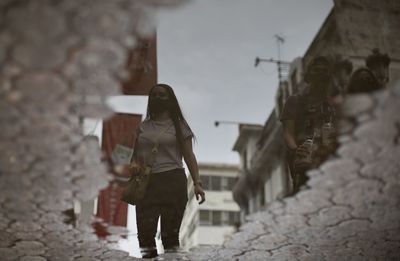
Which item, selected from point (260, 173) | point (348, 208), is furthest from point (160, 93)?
point (260, 173)

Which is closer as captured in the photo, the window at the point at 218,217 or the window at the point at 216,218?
the window at the point at 216,218

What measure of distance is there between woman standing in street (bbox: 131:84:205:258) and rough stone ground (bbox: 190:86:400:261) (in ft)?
1.67

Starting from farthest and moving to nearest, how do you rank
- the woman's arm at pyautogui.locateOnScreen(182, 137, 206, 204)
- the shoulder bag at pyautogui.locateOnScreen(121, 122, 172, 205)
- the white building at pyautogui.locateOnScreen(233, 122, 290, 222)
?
the white building at pyautogui.locateOnScreen(233, 122, 290, 222) < the woman's arm at pyautogui.locateOnScreen(182, 137, 206, 204) < the shoulder bag at pyautogui.locateOnScreen(121, 122, 172, 205)

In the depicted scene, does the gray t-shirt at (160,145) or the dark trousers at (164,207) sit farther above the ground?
the gray t-shirt at (160,145)

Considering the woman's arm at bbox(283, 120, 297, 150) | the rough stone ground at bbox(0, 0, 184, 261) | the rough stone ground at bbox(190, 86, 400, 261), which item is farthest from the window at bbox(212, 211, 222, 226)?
the rough stone ground at bbox(0, 0, 184, 261)

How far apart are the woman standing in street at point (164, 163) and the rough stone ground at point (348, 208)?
0.51 meters

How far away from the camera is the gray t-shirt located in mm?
3428

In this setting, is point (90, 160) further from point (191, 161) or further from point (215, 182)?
point (215, 182)

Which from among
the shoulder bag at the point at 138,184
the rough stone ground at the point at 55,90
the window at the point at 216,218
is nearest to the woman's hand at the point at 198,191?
the shoulder bag at the point at 138,184

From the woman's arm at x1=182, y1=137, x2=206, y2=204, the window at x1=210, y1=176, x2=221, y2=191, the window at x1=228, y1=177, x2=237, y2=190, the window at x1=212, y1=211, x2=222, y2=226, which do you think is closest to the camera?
the woman's arm at x1=182, y1=137, x2=206, y2=204

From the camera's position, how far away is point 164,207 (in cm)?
350

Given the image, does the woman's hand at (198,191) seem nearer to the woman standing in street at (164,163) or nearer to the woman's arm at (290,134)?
the woman standing in street at (164,163)

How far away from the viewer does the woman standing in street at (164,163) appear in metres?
3.43

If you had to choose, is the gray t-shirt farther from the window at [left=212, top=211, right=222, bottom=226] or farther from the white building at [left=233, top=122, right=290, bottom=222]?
the window at [left=212, top=211, right=222, bottom=226]
